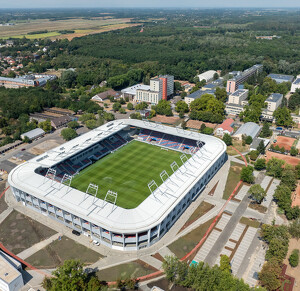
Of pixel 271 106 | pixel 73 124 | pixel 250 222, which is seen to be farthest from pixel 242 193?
pixel 73 124

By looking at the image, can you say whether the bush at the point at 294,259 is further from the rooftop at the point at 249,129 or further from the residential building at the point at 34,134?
the residential building at the point at 34,134

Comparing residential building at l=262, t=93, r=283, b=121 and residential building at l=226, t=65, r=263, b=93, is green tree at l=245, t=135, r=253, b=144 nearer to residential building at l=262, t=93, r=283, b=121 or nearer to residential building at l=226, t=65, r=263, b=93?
residential building at l=262, t=93, r=283, b=121

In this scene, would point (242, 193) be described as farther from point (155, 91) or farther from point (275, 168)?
point (155, 91)

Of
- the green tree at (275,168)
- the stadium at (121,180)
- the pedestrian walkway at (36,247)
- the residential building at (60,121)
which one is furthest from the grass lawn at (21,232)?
the green tree at (275,168)

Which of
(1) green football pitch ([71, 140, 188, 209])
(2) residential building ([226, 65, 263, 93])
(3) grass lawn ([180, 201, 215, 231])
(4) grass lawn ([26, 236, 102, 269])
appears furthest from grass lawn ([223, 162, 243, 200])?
(2) residential building ([226, 65, 263, 93])

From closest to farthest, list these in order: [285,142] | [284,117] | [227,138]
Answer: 1. [227,138]
2. [285,142]
3. [284,117]

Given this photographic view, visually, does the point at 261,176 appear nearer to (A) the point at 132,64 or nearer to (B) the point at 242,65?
(B) the point at 242,65

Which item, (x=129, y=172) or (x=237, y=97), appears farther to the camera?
(x=237, y=97)

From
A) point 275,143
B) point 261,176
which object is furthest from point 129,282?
point 275,143
